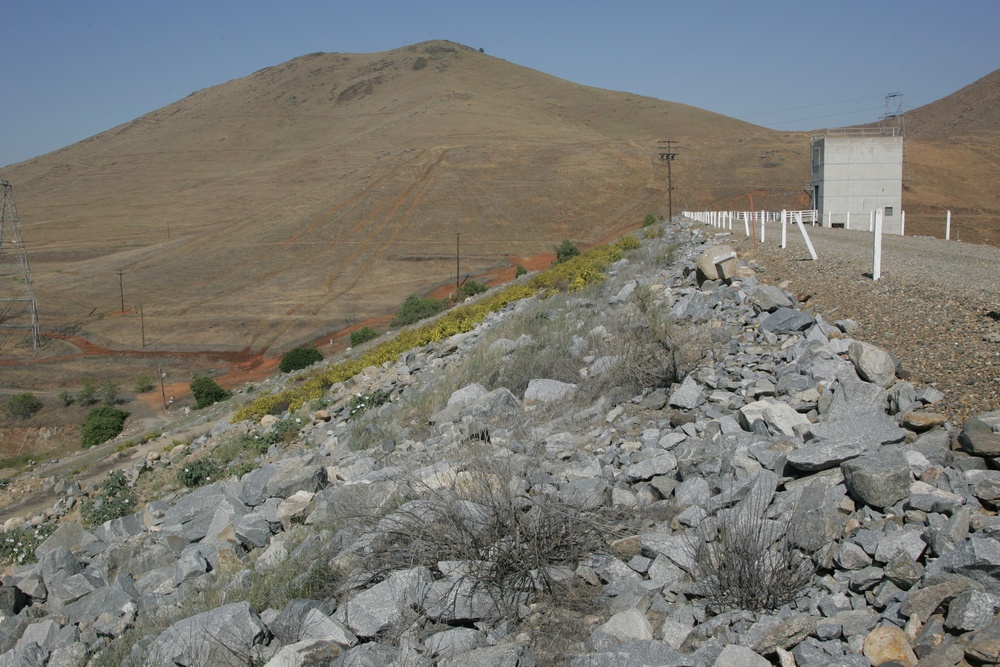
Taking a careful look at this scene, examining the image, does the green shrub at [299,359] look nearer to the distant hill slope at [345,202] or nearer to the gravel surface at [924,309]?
the distant hill slope at [345,202]

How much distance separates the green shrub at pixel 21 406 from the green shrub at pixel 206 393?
29.6 feet

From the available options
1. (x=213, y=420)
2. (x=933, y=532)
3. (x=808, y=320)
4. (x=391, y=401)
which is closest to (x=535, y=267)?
(x=213, y=420)

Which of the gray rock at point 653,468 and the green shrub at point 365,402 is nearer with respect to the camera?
the gray rock at point 653,468

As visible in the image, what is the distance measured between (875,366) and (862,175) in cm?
3775

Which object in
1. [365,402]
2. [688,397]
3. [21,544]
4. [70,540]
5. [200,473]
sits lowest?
[21,544]

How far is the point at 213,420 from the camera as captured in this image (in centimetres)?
2131

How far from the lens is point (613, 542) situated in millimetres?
4516

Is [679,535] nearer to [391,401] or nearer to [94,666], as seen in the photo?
[94,666]

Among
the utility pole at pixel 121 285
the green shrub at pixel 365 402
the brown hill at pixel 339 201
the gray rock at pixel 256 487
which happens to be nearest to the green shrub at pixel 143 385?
the brown hill at pixel 339 201

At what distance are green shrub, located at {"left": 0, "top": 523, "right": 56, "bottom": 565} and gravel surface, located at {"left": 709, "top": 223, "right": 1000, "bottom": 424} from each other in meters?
10.3

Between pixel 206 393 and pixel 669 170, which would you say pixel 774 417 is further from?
pixel 669 170

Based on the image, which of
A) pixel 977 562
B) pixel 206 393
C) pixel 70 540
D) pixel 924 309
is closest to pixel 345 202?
pixel 206 393

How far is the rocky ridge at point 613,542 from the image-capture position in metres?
3.60

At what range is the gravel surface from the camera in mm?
5516
